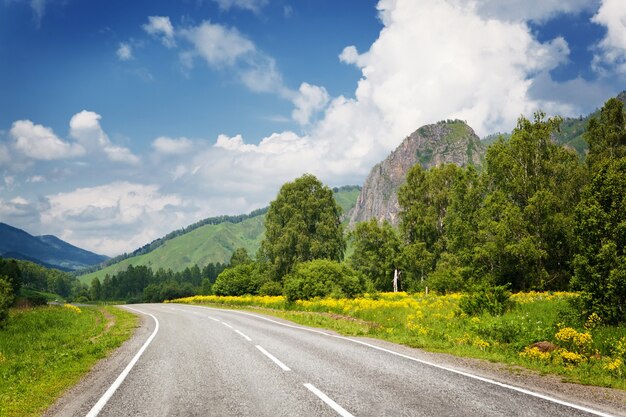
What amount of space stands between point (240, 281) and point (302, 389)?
199ft

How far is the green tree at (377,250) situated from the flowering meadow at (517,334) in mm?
27053

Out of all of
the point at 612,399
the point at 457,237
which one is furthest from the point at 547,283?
the point at 612,399

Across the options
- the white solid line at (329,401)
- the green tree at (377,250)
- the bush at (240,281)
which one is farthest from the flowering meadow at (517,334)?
the bush at (240,281)

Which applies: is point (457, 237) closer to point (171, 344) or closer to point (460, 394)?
point (171, 344)

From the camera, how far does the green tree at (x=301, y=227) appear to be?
5478 centimetres

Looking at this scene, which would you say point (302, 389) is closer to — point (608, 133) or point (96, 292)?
point (608, 133)

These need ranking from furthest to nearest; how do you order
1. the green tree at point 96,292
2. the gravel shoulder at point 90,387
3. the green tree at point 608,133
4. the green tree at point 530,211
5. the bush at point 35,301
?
the green tree at point 96,292 < the bush at point 35,301 < the green tree at point 608,133 < the green tree at point 530,211 < the gravel shoulder at point 90,387

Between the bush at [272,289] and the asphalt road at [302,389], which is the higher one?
the asphalt road at [302,389]

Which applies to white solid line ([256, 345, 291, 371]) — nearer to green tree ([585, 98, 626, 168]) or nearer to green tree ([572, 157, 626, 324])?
green tree ([572, 157, 626, 324])

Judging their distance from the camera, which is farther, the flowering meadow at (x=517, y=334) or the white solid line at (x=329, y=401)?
the flowering meadow at (x=517, y=334)

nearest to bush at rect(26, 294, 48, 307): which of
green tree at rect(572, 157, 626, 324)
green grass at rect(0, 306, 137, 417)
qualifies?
green grass at rect(0, 306, 137, 417)

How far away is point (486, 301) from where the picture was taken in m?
19.6

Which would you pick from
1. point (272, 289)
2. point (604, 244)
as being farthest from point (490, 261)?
point (272, 289)

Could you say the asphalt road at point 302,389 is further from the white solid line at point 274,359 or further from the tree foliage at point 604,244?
the tree foliage at point 604,244
